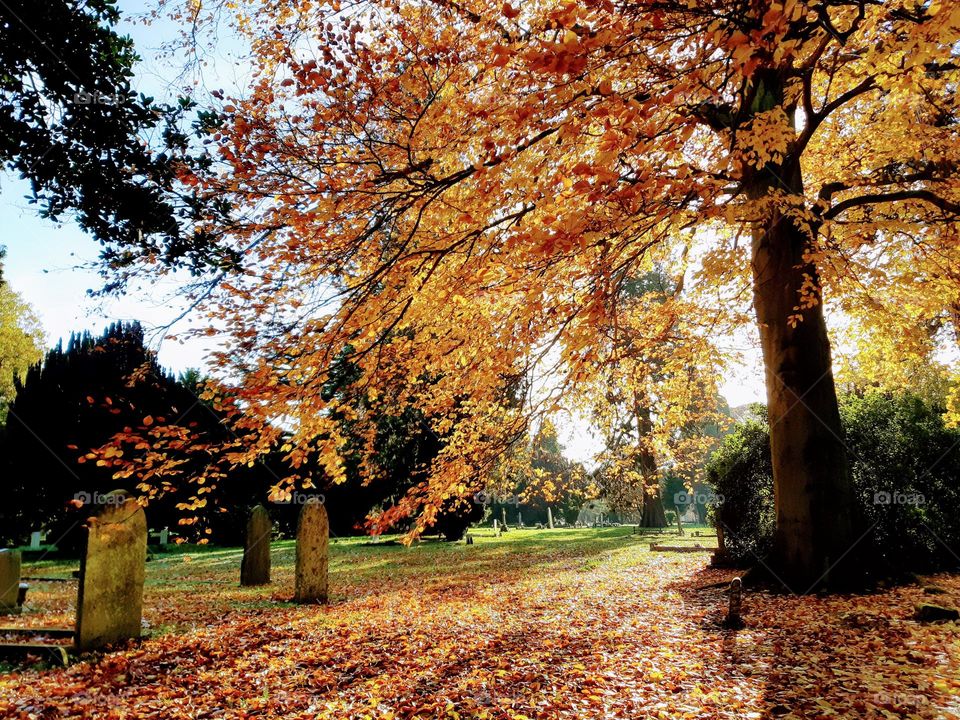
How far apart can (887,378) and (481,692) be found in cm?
1643

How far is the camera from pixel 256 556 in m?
12.7

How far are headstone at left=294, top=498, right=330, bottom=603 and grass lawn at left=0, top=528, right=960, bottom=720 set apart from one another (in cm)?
42

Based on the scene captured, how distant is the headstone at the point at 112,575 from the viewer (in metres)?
6.82

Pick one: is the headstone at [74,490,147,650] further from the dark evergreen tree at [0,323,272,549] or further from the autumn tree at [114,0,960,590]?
the dark evergreen tree at [0,323,272,549]

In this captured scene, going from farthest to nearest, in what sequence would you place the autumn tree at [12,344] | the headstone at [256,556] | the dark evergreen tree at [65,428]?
1. the autumn tree at [12,344]
2. the dark evergreen tree at [65,428]
3. the headstone at [256,556]

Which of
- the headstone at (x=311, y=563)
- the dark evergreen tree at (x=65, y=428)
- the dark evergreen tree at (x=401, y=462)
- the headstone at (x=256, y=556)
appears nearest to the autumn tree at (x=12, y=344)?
the dark evergreen tree at (x=65, y=428)

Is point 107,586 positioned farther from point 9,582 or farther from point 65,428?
point 65,428

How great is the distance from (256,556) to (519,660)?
28.5 feet

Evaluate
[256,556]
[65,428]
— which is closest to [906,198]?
[256,556]

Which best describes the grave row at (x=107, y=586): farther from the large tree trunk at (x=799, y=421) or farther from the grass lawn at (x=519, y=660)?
the large tree trunk at (x=799, y=421)

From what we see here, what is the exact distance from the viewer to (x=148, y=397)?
22.7 meters

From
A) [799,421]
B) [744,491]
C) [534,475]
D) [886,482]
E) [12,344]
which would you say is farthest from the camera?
[12,344]

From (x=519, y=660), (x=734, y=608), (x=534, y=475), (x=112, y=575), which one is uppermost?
(x=534, y=475)

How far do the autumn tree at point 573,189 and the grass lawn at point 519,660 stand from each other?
1.94 metres
